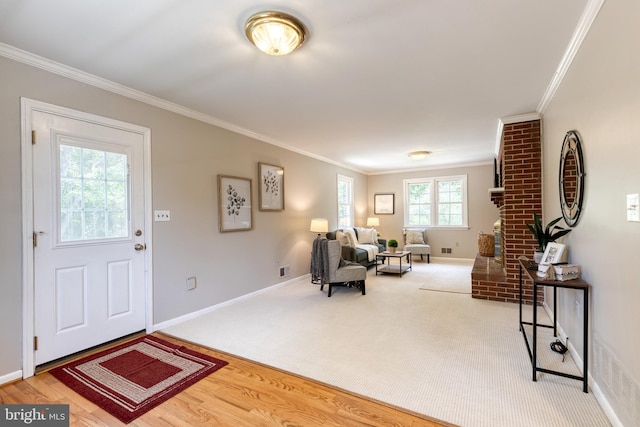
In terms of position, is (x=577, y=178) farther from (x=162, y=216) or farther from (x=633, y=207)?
(x=162, y=216)

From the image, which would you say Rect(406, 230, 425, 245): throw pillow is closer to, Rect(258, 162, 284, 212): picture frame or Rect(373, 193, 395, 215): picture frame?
Rect(373, 193, 395, 215): picture frame

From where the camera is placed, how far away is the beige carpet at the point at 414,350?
1762 millimetres

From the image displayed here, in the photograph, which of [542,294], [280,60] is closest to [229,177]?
[280,60]

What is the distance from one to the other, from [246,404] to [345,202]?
5.70 metres

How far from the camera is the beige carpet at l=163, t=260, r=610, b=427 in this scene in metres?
1.76

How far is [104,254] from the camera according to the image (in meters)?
2.65

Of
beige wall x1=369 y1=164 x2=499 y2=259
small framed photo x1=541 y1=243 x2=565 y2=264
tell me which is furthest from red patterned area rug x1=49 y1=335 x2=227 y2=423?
beige wall x1=369 y1=164 x2=499 y2=259

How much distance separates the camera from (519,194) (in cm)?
367

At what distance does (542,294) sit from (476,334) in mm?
1482

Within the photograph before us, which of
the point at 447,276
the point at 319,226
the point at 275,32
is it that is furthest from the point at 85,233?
the point at 447,276

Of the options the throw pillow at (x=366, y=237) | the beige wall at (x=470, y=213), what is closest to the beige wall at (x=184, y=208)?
the throw pillow at (x=366, y=237)

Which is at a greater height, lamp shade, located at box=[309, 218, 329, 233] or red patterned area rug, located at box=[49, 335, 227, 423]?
lamp shade, located at box=[309, 218, 329, 233]

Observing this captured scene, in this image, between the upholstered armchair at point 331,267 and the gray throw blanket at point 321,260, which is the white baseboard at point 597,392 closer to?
the upholstered armchair at point 331,267

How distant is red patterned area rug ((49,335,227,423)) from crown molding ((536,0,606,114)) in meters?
3.40
